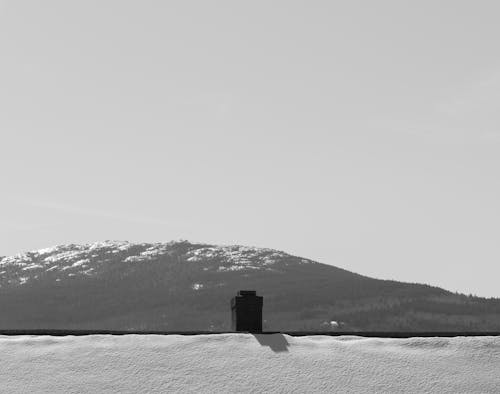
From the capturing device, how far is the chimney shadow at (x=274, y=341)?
19161mm

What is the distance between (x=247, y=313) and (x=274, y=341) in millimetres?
1727

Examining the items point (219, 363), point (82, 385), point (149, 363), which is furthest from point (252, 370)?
point (82, 385)

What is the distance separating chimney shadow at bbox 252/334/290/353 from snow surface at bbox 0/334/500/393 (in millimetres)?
21

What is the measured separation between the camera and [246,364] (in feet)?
60.5

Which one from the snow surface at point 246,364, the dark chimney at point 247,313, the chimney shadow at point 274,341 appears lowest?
the snow surface at point 246,364

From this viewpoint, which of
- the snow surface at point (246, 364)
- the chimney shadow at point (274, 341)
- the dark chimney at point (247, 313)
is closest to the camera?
the snow surface at point (246, 364)

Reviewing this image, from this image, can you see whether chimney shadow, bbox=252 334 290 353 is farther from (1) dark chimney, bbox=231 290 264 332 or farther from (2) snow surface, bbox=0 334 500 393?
(1) dark chimney, bbox=231 290 264 332

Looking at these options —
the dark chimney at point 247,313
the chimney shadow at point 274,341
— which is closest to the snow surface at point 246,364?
the chimney shadow at point 274,341

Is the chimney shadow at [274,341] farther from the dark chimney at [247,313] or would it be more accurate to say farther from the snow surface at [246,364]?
the dark chimney at [247,313]

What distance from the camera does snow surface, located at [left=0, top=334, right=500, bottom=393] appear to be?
17.7 metres

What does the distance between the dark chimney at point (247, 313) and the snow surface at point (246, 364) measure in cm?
109

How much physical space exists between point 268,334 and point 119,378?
3645 millimetres

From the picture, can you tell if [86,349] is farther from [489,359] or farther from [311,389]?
[489,359]

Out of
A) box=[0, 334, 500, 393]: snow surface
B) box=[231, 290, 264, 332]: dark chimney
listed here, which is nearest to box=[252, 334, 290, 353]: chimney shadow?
box=[0, 334, 500, 393]: snow surface
